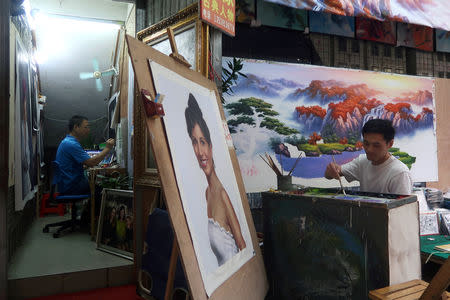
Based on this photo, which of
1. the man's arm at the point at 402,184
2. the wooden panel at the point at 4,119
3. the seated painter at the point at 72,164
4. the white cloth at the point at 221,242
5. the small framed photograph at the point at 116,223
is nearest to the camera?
the white cloth at the point at 221,242

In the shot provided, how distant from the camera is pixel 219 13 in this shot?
2.30 m

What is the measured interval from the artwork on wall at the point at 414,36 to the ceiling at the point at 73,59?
11.8 feet

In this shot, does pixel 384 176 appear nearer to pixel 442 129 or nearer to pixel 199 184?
pixel 199 184

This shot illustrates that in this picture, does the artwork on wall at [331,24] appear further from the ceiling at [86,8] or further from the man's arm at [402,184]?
the ceiling at [86,8]

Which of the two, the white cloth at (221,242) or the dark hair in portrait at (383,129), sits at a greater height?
the dark hair in portrait at (383,129)

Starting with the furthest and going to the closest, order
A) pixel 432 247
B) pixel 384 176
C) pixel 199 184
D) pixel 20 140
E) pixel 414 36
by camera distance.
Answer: pixel 414 36
pixel 20 140
pixel 432 247
pixel 384 176
pixel 199 184

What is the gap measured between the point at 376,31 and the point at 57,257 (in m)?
4.14

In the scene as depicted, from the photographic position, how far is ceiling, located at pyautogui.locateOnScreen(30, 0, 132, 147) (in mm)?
4680

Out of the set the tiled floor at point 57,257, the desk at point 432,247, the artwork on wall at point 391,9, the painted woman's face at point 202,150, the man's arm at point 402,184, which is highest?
the artwork on wall at point 391,9

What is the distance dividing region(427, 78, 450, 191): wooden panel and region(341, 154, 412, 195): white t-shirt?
2048 mm

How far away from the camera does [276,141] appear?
308cm

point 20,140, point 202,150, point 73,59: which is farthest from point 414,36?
point 73,59

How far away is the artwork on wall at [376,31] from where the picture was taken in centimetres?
366

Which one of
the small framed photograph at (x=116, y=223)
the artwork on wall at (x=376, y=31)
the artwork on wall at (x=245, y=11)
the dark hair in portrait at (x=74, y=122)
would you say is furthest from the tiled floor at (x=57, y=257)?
the artwork on wall at (x=376, y=31)
